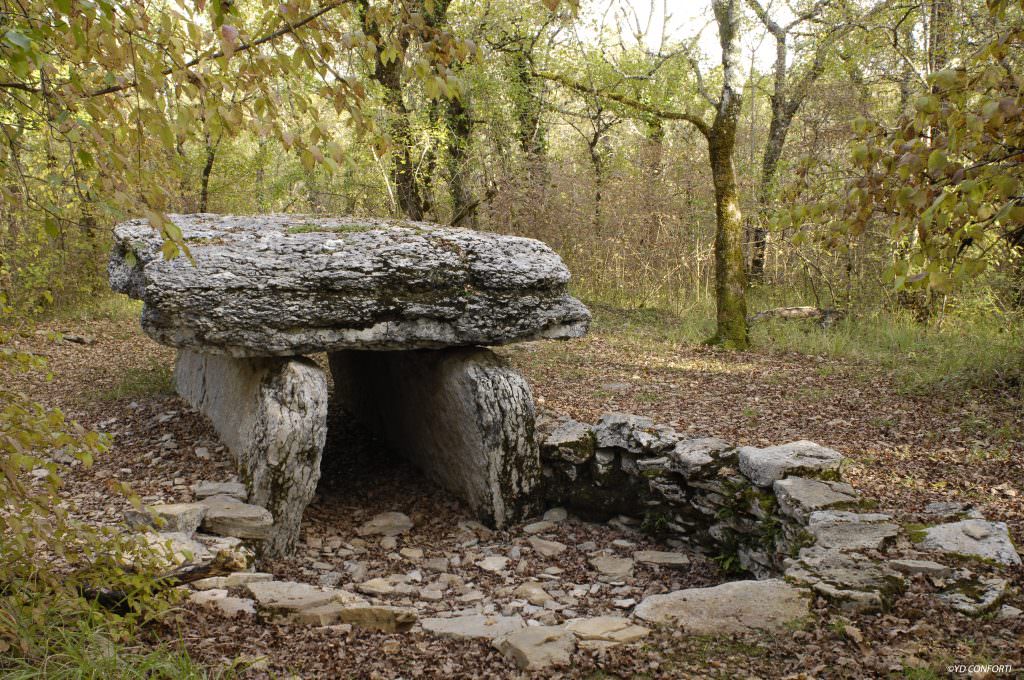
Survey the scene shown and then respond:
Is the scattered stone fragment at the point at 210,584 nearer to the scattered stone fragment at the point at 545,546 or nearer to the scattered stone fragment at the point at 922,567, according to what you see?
the scattered stone fragment at the point at 545,546

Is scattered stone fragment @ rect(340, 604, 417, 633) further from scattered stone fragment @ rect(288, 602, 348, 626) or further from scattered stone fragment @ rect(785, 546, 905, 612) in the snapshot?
scattered stone fragment @ rect(785, 546, 905, 612)

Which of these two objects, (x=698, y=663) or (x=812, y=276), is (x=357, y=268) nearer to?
(x=698, y=663)

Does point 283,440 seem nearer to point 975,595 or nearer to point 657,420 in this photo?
point 657,420

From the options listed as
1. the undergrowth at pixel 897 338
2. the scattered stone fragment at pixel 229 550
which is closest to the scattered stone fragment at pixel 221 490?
the scattered stone fragment at pixel 229 550

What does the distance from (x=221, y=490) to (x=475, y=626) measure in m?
2.05

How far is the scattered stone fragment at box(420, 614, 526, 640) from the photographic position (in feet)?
12.1

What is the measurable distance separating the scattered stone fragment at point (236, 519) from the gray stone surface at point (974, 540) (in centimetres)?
371

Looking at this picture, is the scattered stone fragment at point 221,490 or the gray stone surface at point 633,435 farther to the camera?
the gray stone surface at point 633,435

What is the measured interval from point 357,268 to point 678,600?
9.50ft

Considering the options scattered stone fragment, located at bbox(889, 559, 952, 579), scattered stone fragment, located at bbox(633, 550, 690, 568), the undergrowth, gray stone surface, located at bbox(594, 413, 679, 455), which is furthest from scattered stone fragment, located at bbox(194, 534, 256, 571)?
the undergrowth

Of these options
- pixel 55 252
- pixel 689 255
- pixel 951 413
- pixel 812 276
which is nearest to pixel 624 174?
pixel 689 255

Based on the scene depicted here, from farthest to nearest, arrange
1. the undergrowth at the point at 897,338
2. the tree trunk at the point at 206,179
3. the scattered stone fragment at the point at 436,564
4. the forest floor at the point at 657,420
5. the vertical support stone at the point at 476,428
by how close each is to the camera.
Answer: the tree trunk at the point at 206,179, the undergrowth at the point at 897,338, the vertical support stone at the point at 476,428, the scattered stone fragment at the point at 436,564, the forest floor at the point at 657,420

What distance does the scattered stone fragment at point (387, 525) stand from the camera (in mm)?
5475

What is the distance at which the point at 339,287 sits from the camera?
16.7ft
